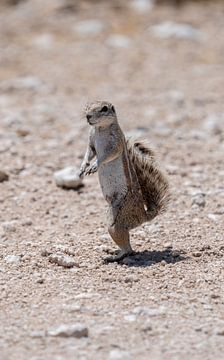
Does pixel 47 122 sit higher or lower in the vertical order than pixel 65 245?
lower

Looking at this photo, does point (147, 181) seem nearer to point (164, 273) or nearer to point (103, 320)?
point (164, 273)

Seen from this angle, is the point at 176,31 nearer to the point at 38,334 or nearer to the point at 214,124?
the point at 214,124

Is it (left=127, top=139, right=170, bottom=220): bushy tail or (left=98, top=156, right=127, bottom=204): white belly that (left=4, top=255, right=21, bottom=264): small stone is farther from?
(left=127, top=139, right=170, bottom=220): bushy tail

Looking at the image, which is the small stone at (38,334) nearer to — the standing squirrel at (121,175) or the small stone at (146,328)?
the small stone at (146,328)

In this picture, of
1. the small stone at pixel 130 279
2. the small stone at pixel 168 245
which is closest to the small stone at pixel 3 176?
the small stone at pixel 168 245

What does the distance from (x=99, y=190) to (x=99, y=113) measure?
2458 millimetres

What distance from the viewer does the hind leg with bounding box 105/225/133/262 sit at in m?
6.57

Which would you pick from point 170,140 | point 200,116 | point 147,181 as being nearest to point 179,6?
point 200,116

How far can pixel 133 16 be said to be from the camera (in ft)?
50.0

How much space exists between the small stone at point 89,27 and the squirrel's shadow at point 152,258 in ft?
27.4

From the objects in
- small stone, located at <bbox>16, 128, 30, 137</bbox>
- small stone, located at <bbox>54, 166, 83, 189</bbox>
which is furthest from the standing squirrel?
small stone, located at <bbox>16, 128, 30, 137</bbox>

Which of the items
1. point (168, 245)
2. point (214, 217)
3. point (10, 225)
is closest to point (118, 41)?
point (214, 217)

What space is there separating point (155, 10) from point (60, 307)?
34.9ft

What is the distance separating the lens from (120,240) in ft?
21.6
